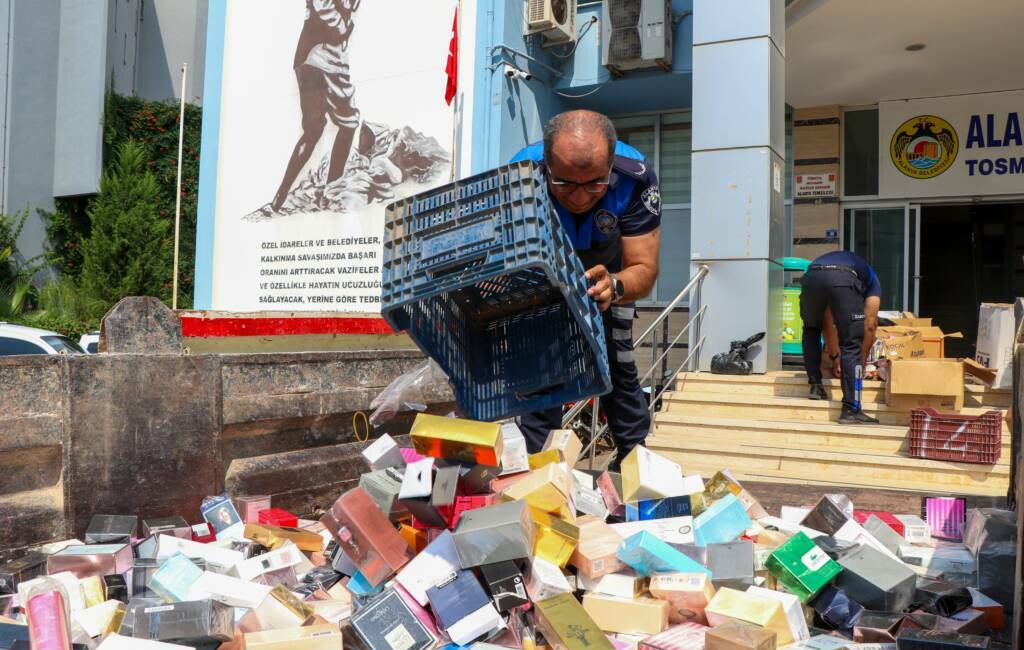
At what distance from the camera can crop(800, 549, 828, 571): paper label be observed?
115 inches

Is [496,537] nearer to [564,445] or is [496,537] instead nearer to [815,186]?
[564,445]

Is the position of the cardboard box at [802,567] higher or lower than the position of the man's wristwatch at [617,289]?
lower

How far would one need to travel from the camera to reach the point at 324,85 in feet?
38.5

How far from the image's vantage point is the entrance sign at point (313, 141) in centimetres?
1069

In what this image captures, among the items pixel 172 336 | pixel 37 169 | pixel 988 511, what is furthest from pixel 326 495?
pixel 37 169

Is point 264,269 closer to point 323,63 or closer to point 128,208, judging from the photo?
point 323,63

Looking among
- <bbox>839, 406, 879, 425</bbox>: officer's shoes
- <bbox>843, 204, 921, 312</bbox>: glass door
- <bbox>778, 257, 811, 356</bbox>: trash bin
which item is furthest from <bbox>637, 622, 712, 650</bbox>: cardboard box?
<bbox>843, 204, 921, 312</bbox>: glass door

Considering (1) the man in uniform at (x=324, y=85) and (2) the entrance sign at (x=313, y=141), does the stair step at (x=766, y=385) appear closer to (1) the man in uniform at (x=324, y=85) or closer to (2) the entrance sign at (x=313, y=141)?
(2) the entrance sign at (x=313, y=141)

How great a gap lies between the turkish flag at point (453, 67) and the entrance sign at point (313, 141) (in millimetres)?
260

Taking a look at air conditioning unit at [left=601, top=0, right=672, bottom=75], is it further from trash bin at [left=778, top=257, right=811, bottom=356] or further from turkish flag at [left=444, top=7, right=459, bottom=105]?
trash bin at [left=778, top=257, right=811, bottom=356]

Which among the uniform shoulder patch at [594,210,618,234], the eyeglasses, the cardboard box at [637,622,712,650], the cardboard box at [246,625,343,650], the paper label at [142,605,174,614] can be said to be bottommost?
the cardboard box at [637,622,712,650]

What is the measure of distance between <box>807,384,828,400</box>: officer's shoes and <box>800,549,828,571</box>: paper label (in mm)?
4198

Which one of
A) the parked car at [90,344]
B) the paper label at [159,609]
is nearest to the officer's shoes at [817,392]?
the paper label at [159,609]

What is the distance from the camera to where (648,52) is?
974cm
